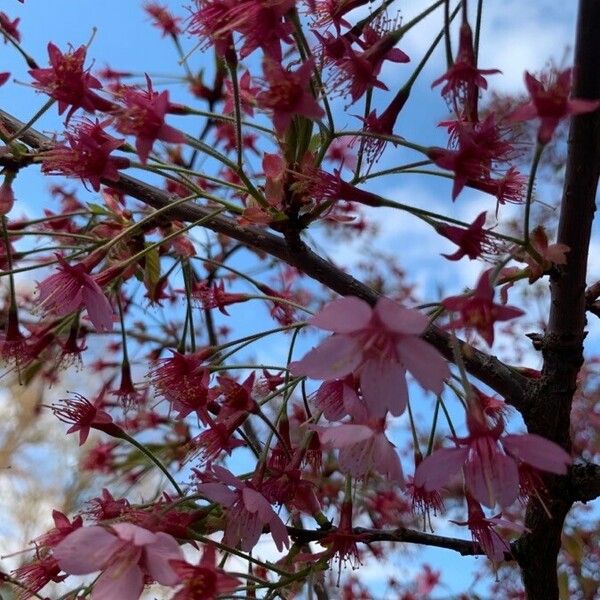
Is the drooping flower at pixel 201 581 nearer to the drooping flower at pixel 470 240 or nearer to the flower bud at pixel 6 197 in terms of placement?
the drooping flower at pixel 470 240

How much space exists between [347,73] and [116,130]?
373 mm

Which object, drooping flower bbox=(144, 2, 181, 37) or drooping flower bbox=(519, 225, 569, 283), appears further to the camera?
drooping flower bbox=(144, 2, 181, 37)

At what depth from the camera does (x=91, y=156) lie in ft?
3.89

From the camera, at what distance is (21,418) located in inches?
233

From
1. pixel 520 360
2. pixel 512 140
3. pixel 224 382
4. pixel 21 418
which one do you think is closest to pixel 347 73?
pixel 512 140

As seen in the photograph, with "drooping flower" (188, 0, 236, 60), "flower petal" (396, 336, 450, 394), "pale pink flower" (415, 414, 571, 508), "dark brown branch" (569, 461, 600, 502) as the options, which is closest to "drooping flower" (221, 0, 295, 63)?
"drooping flower" (188, 0, 236, 60)

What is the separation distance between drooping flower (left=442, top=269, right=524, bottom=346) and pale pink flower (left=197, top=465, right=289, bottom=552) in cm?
41

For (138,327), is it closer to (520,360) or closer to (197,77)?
(197,77)

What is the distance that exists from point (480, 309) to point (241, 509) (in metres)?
0.49

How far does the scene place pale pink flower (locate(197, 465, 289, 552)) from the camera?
43.3 inches

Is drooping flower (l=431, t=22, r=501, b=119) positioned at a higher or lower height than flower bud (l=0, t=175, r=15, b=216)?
higher

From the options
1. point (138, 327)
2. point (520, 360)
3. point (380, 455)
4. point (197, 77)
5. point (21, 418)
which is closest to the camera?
point (380, 455)

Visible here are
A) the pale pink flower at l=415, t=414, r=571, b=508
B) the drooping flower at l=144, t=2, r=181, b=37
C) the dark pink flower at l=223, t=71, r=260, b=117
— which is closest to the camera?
the pale pink flower at l=415, t=414, r=571, b=508

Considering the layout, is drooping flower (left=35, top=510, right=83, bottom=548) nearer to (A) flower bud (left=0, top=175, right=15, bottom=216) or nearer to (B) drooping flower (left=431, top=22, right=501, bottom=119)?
(A) flower bud (left=0, top=175, right=15, bottom=216)
